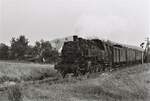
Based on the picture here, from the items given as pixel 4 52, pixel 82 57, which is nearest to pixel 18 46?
pixel 4 52

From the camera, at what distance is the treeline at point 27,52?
136 feet

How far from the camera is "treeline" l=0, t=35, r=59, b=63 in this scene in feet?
136

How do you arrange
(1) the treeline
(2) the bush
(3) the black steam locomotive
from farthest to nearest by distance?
(1) the treeline < (3) the black steam locomotive < (2) the bush

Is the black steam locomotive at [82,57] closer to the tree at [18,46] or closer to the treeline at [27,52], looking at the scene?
the treeline at [27,52]

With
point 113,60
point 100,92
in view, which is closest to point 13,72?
point 113,60

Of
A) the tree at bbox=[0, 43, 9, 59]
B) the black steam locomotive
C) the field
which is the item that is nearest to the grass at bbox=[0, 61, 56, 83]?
the black steam locomotive

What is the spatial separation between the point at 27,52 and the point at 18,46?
344 centimetres

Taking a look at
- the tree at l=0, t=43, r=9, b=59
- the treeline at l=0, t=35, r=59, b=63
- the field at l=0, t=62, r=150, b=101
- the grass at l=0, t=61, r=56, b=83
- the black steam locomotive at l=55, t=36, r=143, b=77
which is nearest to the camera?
the field at l=0, t=62, r=150, b=101

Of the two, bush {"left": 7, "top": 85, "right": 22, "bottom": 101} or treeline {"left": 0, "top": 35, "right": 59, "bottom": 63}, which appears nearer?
bush {"left": 7, "top": 85, "right": 22, "bottom": 101}

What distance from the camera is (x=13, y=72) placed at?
2128 centimetres

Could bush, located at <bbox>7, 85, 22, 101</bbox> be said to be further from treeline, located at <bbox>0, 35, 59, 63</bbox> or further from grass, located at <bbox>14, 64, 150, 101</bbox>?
treeline, located at <bbox>0, 35, 59, 63</bbox>

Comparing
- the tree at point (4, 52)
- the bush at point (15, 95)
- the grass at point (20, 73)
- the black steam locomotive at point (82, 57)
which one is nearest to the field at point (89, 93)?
the bush at point (15, 95)

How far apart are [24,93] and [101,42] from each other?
46.1 ft

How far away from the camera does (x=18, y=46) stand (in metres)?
42.3
